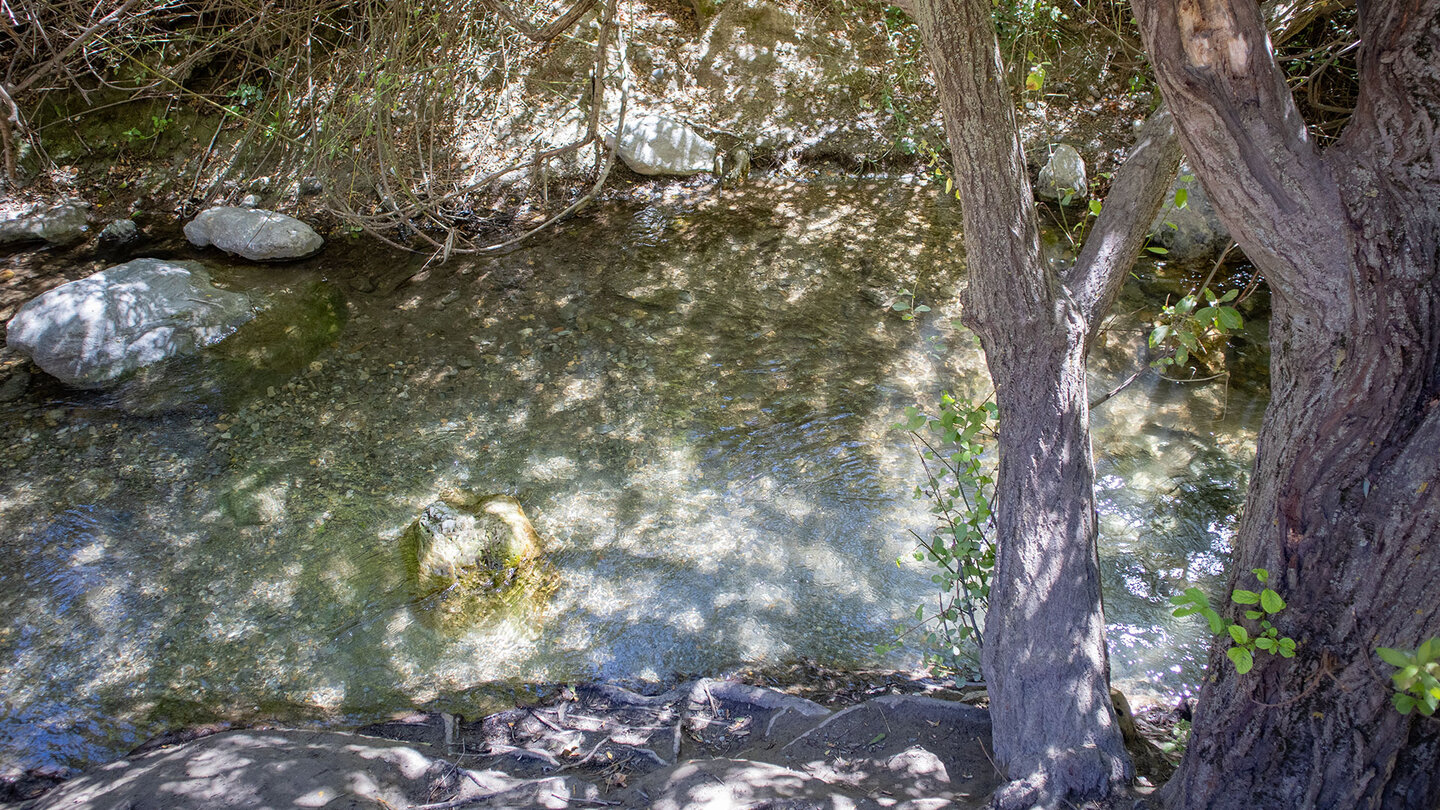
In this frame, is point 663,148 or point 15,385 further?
point 663,148

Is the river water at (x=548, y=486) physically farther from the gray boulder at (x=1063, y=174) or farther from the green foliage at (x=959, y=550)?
the gray boulder at (x=1063, y=174)

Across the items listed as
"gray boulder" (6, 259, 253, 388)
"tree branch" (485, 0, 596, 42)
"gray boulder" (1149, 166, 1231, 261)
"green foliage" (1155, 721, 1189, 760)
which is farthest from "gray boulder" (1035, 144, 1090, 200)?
"gray boulder" (6, 259, 253, 388)

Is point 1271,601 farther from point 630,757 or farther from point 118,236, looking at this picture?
point 118,236

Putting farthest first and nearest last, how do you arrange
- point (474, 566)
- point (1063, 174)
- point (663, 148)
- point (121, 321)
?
point (663, 148) < point (1063, 174) < point (121, 321) < point (474, 566)

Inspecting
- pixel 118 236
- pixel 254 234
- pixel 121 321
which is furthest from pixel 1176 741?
pixel 118 236

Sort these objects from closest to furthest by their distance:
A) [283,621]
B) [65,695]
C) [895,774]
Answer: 1. [895,774]
2. [65,695]
3. [283,621]

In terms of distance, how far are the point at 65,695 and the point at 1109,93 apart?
754cm

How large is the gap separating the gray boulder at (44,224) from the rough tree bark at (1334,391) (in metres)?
6.97

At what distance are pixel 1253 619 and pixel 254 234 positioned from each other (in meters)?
6.12

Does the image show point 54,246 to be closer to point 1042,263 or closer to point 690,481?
point 690,481

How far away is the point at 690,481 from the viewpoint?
3.91 metres

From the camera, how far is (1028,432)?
7.63ft

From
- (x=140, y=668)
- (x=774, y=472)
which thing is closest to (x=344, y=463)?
(x=140, y=668)

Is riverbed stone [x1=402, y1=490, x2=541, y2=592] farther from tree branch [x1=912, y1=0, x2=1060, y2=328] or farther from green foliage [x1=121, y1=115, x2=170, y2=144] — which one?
green foliage [x1=121, y1=115, x2=170, y2=144]
